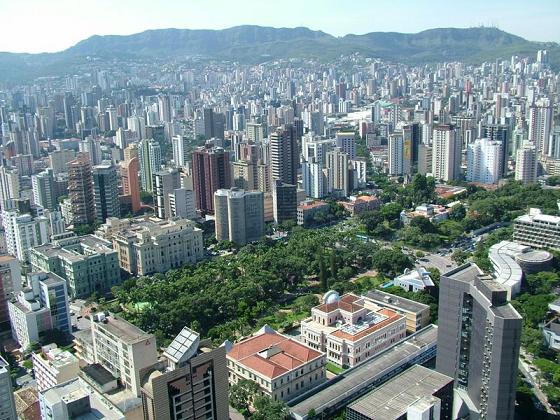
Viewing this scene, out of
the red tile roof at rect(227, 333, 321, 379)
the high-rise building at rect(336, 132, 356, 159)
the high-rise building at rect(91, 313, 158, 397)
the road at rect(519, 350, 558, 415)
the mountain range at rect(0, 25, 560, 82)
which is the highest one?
the mountain range at rect(0, 25, 560, 82)

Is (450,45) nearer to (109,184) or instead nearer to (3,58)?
(3,58)

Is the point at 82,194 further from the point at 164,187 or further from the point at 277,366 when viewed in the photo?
→ the point at 277,366

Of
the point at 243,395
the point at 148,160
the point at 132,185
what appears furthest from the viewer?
the point at 148,160

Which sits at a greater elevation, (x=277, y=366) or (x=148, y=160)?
(x=148, y=160)

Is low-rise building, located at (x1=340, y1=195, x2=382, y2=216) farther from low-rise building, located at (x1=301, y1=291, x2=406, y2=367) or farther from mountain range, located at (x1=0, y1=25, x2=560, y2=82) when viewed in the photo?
mountain range, located at (x1=0, y1=25, x2=560, y2=82)

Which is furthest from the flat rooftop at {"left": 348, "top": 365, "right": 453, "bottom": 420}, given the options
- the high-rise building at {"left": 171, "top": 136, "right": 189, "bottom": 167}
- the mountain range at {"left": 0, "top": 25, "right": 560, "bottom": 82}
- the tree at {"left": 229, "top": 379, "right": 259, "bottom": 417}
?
the mountain range at {"left": 0, "top": 25, "right": 560, "bottom": 82}

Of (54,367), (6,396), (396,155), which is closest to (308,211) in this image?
(396,155)

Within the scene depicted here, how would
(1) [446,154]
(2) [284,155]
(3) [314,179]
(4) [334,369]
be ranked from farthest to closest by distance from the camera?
(1) [446,154]
(3) [314,179]
(2) [284,155]
(4) [334,369]
